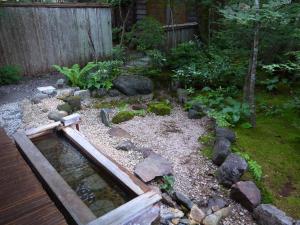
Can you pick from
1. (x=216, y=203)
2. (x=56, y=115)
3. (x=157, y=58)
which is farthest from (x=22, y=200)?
(x=157, y=58)

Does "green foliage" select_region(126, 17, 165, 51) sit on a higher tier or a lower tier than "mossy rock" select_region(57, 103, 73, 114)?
higher

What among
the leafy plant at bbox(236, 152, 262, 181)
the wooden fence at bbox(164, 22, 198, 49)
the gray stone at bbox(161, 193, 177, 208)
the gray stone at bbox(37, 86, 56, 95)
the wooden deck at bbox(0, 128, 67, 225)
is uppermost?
the wooden deck at bbox(0, 128, 67, 225)

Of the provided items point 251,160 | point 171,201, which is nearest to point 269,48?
point 251,160

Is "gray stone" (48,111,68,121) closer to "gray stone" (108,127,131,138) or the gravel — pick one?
the gravel

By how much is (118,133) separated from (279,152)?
9.36ft

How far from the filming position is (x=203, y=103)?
607cm

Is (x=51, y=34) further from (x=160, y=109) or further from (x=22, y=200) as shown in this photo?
(x=22, y=200)

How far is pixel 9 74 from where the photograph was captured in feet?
24.8

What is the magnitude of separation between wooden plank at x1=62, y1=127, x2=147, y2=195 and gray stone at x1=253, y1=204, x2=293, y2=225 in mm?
1444

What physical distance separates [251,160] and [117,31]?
895cm

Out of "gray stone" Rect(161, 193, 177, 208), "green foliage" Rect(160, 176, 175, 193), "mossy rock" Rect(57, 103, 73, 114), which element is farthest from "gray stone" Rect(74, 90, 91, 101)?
"gray stone" Rect(161, 193, 177, 208)

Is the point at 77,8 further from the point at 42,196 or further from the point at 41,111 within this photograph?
the point at 42,196

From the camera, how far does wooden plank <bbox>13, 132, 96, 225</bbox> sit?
2.64m

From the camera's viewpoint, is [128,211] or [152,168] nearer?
[128,211]
